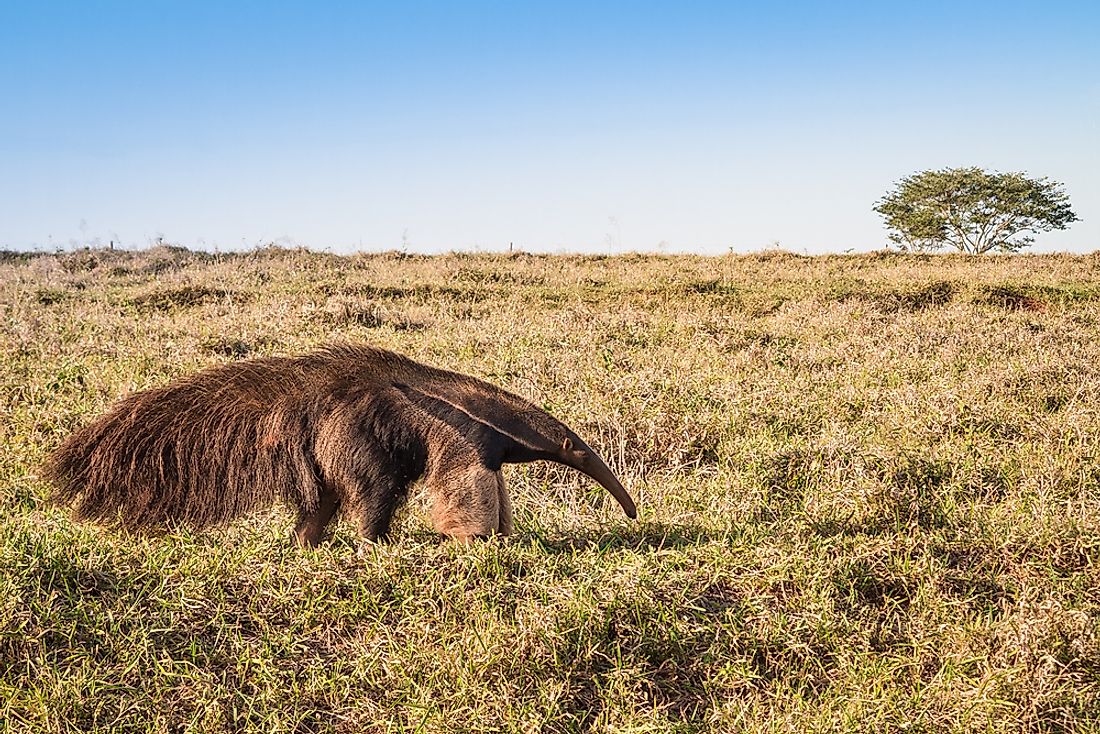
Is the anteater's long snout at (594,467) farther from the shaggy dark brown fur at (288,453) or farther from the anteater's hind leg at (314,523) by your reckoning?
the anteater's hind leg at (314,523)

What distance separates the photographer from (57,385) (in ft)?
20.4

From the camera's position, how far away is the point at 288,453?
3.66m

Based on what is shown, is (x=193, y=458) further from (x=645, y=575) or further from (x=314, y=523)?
(x=645, y=575)

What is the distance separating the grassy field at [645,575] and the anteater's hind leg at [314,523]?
130 mm

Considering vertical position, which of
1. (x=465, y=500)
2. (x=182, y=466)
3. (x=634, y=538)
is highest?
(x=182, y=466)

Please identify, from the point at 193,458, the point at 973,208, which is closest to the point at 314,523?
the point at 193,458

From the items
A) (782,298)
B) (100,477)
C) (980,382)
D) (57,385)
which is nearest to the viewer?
(100,477)

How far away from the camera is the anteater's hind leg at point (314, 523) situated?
12.8 feet

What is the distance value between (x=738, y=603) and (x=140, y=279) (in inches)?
487

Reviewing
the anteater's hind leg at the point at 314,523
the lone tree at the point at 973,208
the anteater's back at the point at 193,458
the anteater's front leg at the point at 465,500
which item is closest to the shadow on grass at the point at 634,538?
the anteater's front leg at the point at 465,500

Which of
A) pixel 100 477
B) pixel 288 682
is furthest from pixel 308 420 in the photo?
pixel 288 682

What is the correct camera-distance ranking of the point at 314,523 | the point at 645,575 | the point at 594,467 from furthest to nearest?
the point at 594,467
the point at 314,523
the point at 645,575

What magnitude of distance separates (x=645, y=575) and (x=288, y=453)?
5.26ft

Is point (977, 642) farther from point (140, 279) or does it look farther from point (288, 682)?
point (140, 279)
